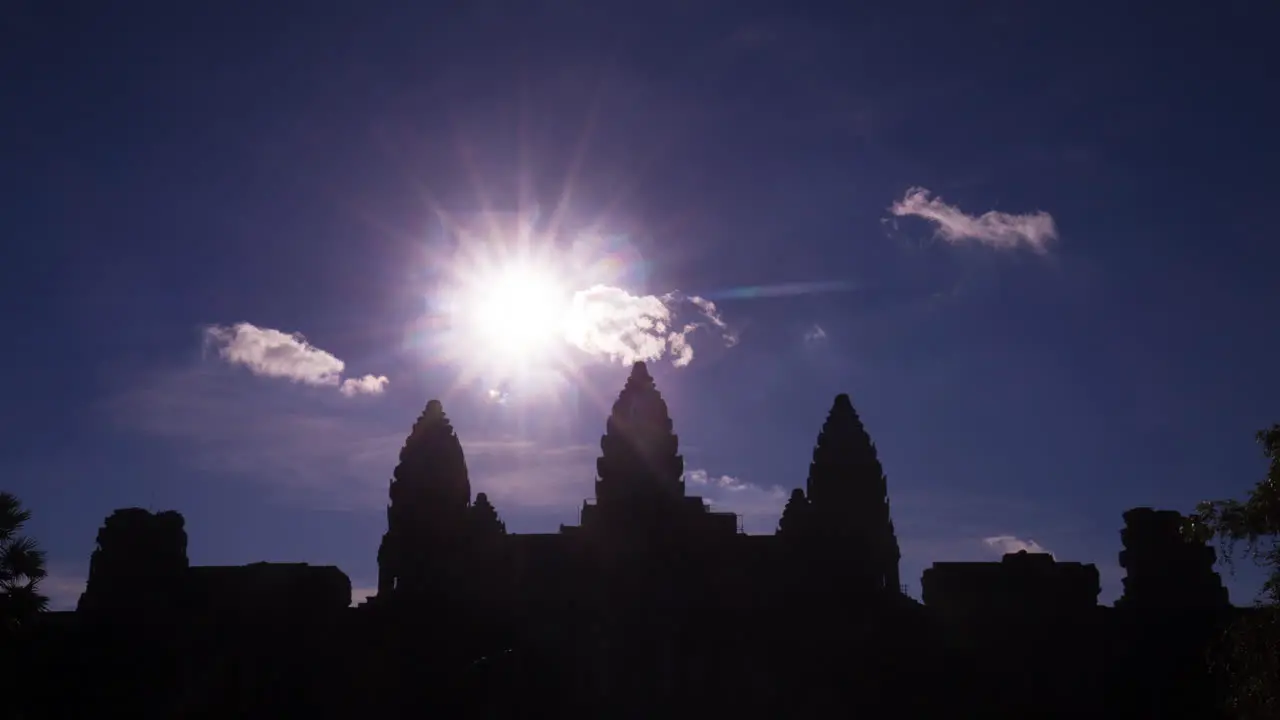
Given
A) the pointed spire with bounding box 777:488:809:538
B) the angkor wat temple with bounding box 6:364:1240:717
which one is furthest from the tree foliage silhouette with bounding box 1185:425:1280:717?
the pointed spire with bounding box 777:488:809:538

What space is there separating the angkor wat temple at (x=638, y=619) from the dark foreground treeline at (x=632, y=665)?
113mm

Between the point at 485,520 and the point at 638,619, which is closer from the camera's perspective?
the point at 638,619

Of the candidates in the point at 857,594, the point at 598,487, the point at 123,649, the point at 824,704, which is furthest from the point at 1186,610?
the point at 123,649

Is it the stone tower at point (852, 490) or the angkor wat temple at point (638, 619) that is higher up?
the stone tower at point (852, 490)

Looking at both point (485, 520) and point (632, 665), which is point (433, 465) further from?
point (632, 665)

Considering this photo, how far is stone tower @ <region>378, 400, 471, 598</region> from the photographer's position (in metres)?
61.5

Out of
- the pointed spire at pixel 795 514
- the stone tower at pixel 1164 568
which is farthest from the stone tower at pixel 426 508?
the stone tower at pixel 1164 568

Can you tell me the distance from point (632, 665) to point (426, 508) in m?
16.8

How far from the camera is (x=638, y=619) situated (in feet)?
182

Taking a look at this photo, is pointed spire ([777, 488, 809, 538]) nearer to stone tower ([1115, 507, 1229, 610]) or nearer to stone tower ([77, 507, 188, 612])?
stone tower ([1115, 507, 1229, 610])

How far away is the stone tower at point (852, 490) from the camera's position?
63.5m

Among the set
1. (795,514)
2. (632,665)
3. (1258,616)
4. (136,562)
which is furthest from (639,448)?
(1258,616)

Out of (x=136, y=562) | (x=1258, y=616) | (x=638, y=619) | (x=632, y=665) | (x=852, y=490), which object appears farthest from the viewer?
(x=852, y=490)

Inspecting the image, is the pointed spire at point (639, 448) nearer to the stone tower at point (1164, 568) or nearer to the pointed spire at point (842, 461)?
the pointed spire at point (842, 461)
